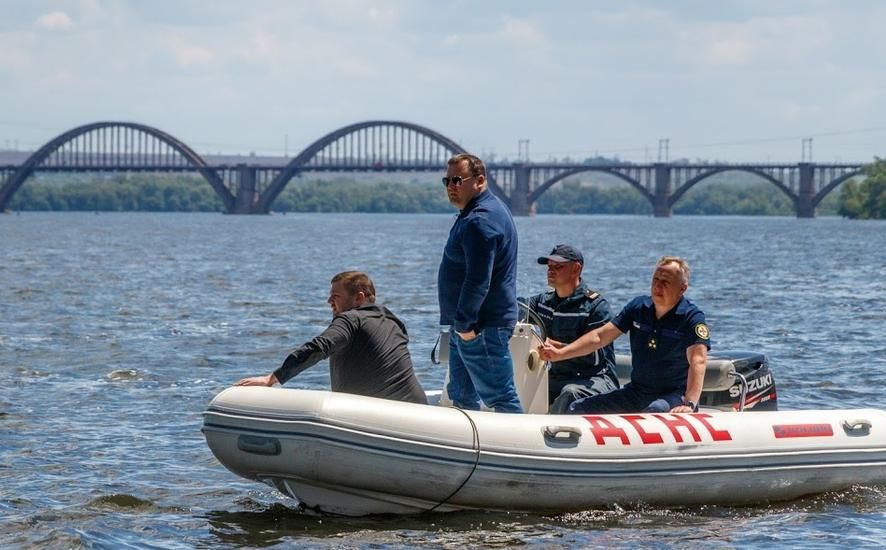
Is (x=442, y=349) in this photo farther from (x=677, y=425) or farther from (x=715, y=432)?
(x=715, y=432)

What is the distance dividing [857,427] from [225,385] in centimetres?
785

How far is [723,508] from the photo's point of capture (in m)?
9.48

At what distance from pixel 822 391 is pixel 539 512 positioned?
7.44 m

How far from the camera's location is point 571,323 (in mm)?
9828

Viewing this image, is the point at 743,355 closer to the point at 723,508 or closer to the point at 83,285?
the point at 723,508

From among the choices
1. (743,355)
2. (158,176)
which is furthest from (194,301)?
(158,176)

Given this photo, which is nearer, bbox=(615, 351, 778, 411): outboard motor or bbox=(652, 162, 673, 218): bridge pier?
bbox=(615, 351, 778, 411): outboard motor

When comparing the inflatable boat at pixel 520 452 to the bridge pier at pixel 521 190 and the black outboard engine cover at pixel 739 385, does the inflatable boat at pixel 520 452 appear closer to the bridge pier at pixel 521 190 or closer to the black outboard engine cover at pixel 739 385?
the black outboard engine cover at pixel 739 385

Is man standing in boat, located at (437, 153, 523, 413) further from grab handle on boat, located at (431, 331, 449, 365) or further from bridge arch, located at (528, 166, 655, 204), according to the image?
bridge arch, located at (528, 166, 655, 204)

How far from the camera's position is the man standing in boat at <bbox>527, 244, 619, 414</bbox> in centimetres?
966

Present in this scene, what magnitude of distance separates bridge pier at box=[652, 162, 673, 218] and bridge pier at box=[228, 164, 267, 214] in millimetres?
33754

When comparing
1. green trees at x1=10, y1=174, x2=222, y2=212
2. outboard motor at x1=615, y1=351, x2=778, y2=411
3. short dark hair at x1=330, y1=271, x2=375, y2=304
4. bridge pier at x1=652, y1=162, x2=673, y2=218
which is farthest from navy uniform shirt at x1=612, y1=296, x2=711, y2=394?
green trees at x1=10, y1=174, x2=222, y2=212

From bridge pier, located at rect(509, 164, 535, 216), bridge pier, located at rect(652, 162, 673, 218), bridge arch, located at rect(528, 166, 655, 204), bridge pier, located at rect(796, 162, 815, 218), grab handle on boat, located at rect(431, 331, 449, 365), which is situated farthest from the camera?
bridge pier, located at rect(652, 162, 673, 218)

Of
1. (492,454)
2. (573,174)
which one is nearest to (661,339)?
(492,454)
